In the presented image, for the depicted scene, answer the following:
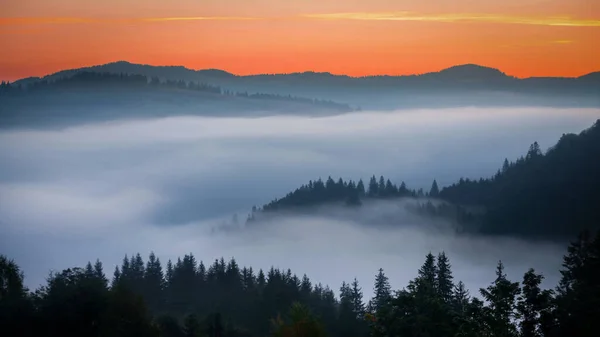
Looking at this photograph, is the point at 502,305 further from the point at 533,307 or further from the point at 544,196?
the point at 544,196

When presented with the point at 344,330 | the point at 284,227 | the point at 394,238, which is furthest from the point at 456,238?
the point at 344,330

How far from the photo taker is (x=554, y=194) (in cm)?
12150

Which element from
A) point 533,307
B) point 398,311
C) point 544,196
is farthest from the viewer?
point 544,196

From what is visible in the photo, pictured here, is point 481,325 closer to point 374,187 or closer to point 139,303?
point 139,303

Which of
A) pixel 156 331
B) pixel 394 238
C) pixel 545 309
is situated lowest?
pixel 394 238

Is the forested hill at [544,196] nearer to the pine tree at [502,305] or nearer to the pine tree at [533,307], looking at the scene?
the pine tree at [533,307]

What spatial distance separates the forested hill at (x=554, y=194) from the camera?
117812 mm

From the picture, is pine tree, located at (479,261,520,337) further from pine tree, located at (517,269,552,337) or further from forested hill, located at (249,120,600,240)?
forested hill, located at (249,120,600,240)

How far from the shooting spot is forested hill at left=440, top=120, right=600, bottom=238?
118 meters

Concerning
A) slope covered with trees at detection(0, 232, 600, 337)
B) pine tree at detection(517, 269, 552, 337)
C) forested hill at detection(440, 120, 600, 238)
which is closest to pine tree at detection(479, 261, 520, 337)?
slope covered with trees at detection(0, 232, 600, 337)

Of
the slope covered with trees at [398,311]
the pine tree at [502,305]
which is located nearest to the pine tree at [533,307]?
the slope covered with trees at [398,311]

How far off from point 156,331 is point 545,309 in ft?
56.7

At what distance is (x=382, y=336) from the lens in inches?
1075

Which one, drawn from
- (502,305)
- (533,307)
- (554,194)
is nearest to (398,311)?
(502,305)
